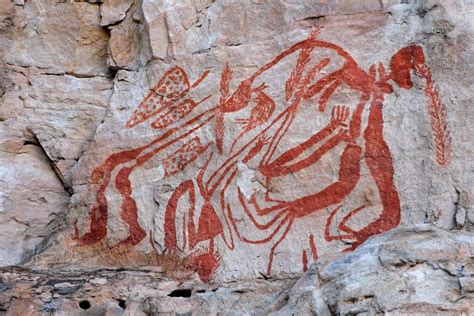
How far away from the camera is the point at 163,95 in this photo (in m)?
6.44

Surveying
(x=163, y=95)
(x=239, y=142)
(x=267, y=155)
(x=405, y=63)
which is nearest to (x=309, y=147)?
(x=267, y=155)

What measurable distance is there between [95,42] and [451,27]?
280 centimetres

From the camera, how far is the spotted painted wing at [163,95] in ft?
21.0

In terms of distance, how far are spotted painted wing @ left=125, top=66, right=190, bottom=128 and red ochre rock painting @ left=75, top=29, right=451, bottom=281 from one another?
0.01 m

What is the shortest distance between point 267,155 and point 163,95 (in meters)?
0.96

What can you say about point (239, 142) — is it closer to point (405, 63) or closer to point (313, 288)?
point (405, 63)

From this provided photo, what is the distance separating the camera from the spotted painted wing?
639cm

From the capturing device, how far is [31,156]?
6.77 metres

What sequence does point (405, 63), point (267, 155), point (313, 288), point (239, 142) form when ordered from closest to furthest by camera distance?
1. point (313, 288)
2. point (405, 63)
3. point (267, 155)
4. point (239, 142)

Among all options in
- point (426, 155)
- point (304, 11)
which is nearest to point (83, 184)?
point (304, 11)

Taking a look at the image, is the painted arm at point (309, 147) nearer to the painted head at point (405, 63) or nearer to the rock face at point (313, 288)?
the painted head at point (405, 63)

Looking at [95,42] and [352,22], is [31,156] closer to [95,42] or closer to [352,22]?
[95,42]

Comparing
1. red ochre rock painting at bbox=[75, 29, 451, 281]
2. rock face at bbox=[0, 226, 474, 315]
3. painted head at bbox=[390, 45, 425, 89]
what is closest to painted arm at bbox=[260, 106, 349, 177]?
red ochre rock painting at bbox=[75, 29, 451, 281]

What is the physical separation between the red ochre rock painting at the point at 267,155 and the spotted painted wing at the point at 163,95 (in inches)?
0.4
